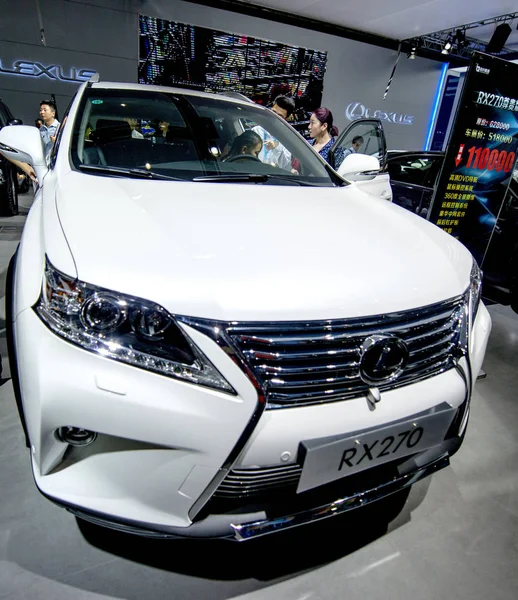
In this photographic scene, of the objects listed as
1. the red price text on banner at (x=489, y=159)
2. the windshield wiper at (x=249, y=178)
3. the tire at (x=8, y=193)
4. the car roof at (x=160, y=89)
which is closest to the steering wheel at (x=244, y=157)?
the windshield wiper at (x=249, y=178)

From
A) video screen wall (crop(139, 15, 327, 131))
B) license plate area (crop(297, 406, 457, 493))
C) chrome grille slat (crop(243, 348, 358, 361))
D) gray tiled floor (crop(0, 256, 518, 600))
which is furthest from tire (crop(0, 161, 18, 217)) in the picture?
license plate area (crop(297, 406, 457, 493))

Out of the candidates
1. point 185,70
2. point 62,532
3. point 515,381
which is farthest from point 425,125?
point 62,532

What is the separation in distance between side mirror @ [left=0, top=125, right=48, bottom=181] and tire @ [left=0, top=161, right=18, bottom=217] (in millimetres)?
3342

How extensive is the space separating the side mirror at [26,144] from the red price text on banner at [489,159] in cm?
312

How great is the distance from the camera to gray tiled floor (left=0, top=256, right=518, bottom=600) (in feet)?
3.94

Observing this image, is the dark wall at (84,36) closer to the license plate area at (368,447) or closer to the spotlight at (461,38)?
the spotlight at (461,38)

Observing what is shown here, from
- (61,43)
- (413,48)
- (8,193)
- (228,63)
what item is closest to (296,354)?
(8,193)

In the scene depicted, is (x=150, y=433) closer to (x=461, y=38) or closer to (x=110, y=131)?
(x=110, y=131)

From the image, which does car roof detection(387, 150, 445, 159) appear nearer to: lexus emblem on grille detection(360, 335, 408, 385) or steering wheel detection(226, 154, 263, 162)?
steering wheel detection(226, 154, 263, 162)

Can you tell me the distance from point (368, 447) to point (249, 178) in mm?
1109

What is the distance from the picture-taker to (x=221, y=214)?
1.29 meters

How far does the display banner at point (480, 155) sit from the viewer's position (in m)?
3.25

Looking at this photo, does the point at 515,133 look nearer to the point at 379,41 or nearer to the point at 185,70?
the point at 185,70

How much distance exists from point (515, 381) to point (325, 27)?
29.9ft
